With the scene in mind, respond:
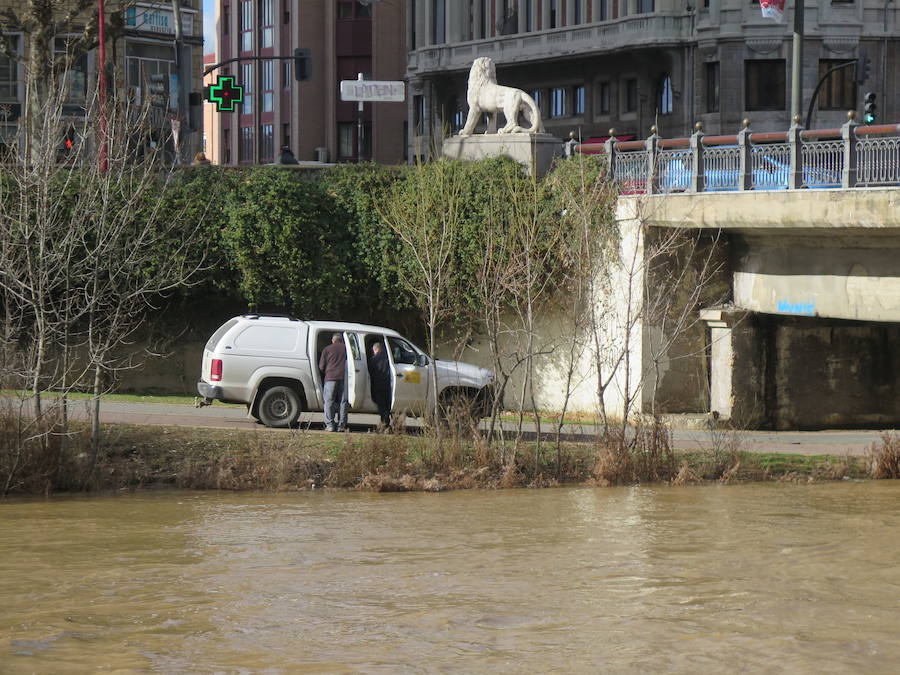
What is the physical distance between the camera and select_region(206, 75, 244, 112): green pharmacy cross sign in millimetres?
30297

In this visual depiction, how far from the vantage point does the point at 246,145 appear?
8306 cm

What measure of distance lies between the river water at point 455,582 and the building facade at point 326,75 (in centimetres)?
5327

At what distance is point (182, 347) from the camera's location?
2966 centimetres

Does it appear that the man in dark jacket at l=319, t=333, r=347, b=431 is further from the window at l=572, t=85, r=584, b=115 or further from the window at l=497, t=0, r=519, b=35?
the window at l=497, t=0, r=519, b=35

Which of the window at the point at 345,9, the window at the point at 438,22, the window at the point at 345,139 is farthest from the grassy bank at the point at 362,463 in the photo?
the window at the point at 345,9

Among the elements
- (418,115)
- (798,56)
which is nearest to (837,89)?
(418,115)

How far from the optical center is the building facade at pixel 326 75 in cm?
7269

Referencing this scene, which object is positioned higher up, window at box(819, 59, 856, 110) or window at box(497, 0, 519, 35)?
window at box(497, 0, 519, 35)

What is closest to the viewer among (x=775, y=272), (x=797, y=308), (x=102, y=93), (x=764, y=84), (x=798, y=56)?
(x=102, y=93)

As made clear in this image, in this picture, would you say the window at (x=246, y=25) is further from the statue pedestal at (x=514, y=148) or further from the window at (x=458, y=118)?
the statue pedestal at (x=514, y=148)

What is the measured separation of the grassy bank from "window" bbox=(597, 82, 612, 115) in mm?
34935

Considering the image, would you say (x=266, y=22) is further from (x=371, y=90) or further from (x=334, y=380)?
(x=334, y=380)

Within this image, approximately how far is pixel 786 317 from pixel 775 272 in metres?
1.51

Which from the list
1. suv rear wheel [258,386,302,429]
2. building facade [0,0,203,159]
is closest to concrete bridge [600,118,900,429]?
suv rear wheel [258,386,302,429]
